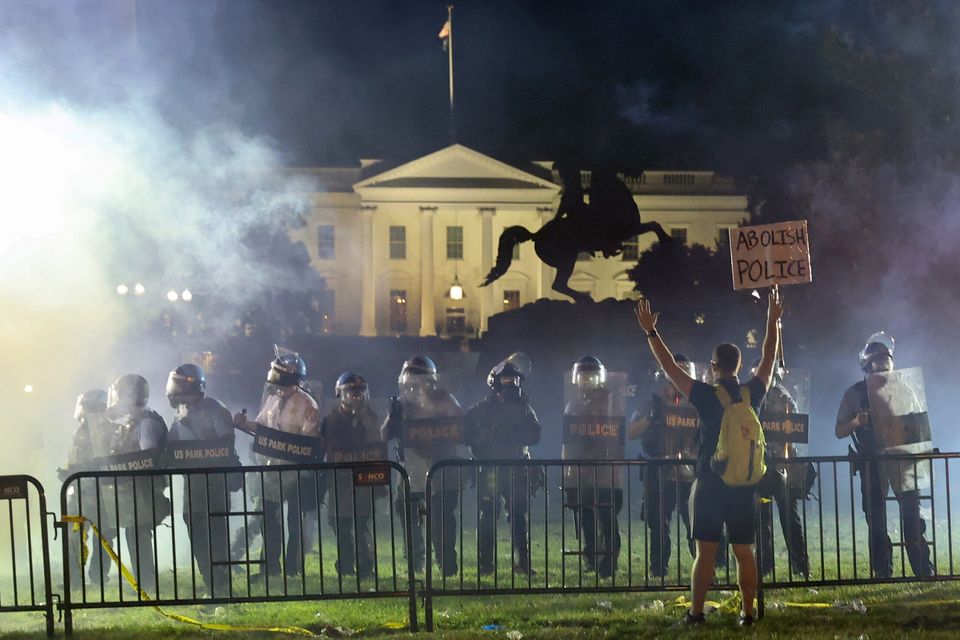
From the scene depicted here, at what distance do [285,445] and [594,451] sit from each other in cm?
226

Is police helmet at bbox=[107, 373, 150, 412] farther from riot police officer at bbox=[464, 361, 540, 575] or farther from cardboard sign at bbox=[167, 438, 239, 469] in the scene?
riot police officer at bbox=[464, 361, 540, 575]

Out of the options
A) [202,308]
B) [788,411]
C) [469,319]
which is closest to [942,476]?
[788,411]

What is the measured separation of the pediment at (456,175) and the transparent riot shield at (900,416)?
4056 centimetres

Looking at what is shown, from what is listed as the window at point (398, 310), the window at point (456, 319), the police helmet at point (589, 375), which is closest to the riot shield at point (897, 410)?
the police helmet at point (589, 375)

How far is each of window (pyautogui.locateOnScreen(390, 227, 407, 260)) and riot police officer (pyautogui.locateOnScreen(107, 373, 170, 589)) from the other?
41316 millimetres

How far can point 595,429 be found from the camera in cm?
796

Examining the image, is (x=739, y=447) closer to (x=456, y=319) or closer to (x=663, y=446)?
(x=663, y=446)

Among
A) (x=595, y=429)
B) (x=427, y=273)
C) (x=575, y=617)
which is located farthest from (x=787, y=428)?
(x=427, y=273)

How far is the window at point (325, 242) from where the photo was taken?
49875 millimetres

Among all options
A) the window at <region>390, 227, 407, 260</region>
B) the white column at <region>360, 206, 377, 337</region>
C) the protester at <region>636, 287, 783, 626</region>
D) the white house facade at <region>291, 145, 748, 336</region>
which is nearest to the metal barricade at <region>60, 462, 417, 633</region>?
the protester at <region>636, 287, 783, 626</region>

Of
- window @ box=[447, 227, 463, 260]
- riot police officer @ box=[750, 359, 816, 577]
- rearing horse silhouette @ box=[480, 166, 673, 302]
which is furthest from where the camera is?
window @ box=[447, 227, 463, 260]

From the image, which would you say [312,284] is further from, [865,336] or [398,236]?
[865,336]

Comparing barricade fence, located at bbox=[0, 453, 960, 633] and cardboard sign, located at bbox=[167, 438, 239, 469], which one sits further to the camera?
cardboard sign, located at bbox=[167, 438, 239, 469]

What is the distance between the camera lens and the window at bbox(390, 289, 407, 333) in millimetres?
48656
